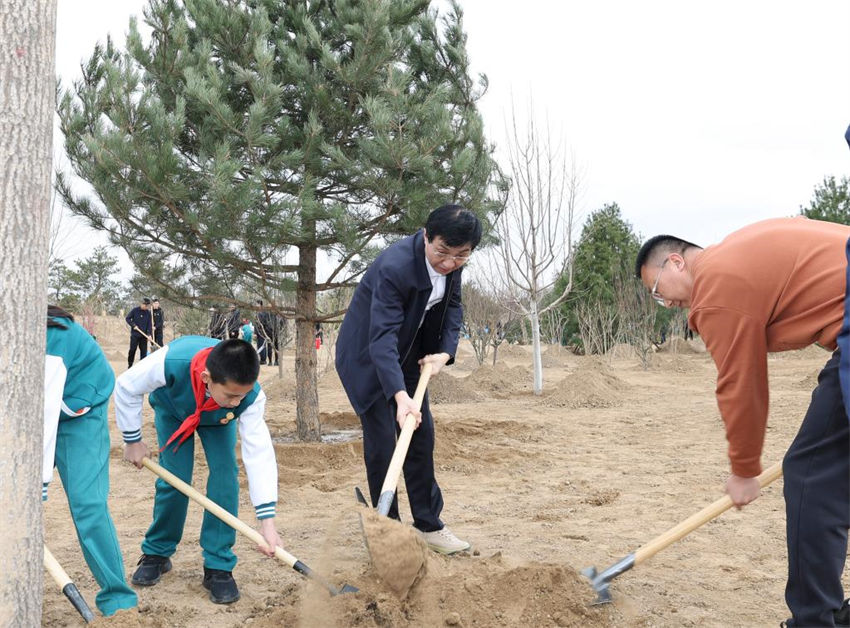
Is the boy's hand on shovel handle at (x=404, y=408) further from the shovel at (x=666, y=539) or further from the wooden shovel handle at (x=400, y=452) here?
the shovel at (x=666, y=539)

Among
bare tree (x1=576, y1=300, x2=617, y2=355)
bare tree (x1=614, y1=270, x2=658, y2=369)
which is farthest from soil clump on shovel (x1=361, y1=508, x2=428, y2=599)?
bare tree (x1=576, y1=300, x2=617, y2=355)

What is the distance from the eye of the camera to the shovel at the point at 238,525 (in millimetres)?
2906

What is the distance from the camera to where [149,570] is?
3.44 metres

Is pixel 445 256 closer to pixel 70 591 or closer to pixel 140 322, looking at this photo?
pixel 70 591

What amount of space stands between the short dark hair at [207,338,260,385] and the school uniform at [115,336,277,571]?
26cm

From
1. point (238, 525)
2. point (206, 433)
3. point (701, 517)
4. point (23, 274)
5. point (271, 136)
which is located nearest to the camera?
point (23, 274)

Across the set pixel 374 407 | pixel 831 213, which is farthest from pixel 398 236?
pixel 831 213

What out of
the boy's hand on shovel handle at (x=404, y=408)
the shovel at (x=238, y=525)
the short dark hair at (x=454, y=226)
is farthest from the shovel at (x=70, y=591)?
the short dark hair at (x=454, y=226)

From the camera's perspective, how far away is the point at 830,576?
7.73 feet

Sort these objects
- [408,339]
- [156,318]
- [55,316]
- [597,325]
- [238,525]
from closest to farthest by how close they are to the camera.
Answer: [55,316], [238,525], [408,339], [156,318], [597,325]

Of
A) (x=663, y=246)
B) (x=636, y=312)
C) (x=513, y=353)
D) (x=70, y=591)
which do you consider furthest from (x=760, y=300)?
(x=513, y=353)

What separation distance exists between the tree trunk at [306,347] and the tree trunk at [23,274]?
4.80 meters

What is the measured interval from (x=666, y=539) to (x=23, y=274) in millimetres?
2398

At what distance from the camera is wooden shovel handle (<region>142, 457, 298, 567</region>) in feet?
9.59
